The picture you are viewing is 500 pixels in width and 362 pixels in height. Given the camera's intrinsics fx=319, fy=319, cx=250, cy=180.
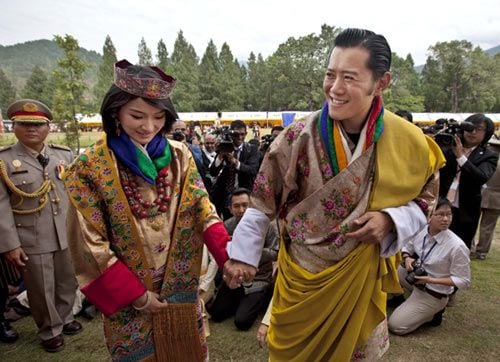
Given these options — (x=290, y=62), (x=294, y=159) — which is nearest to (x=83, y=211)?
(x=294, y=159)

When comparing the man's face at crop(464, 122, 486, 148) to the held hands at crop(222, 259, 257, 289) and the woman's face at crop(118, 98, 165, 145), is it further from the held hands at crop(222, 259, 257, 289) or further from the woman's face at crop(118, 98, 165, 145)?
the woman's face at crop(118, 98, 165, 145)

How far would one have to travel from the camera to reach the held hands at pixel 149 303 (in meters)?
1.63

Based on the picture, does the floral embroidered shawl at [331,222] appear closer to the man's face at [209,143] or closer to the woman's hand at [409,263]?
the woman's hand at [409,263]

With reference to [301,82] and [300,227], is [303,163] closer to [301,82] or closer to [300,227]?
[300,227]

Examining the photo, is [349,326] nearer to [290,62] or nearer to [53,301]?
[53,301]

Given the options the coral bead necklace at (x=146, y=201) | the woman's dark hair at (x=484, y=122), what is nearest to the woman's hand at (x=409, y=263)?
the woman's dark hair at (x=484, y=122)

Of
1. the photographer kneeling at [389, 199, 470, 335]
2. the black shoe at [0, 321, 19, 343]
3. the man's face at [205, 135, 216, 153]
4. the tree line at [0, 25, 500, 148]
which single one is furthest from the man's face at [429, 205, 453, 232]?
the tree line at [0, 25, 500, 148]

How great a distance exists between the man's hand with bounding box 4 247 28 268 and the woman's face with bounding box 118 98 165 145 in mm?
1956

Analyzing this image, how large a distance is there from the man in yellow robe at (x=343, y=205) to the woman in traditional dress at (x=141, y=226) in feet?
1.09

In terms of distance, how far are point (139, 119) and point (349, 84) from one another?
1.02 meters

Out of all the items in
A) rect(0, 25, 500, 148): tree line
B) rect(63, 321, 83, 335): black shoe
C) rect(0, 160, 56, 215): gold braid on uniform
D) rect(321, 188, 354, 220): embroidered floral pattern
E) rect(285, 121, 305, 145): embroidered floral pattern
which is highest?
rect(0, 25, 500, 148): tree line

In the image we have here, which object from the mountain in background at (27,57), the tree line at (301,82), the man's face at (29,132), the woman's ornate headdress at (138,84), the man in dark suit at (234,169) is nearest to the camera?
the woman's ornate headdress at (138,84)

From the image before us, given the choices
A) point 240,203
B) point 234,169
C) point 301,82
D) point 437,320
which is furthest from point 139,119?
point 301,82

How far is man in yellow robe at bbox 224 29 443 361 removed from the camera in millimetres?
1471
